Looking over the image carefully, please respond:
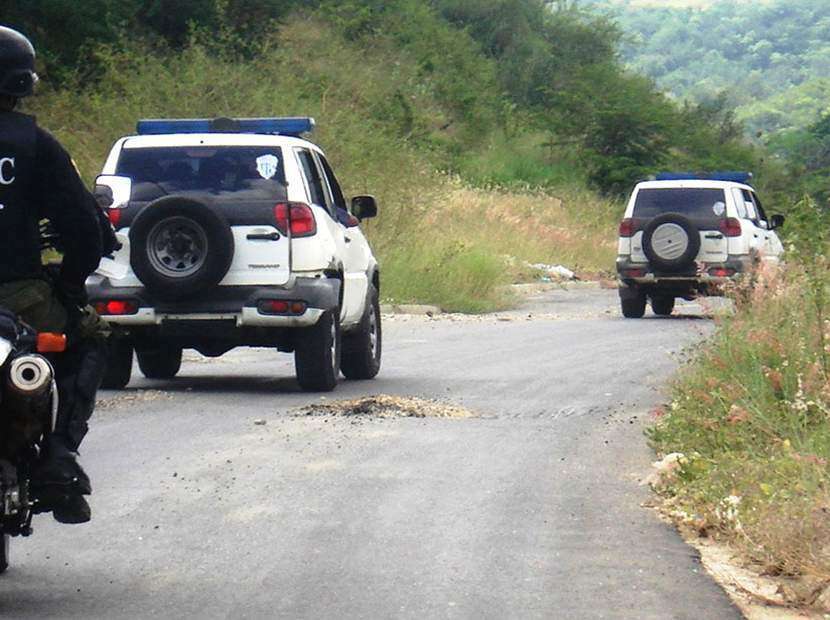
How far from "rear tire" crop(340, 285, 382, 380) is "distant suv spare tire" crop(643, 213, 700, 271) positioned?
9200 millimetres

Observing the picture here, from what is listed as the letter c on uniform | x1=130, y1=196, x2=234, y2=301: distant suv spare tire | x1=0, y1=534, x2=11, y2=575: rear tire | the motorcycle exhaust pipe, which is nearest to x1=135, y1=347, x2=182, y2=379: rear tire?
x1=130, y1=196, x2=234, y2=301: distant suv spare tire

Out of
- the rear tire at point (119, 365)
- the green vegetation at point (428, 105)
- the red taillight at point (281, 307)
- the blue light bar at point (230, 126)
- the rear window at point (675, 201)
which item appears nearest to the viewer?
the red taillight at point (281, 307)

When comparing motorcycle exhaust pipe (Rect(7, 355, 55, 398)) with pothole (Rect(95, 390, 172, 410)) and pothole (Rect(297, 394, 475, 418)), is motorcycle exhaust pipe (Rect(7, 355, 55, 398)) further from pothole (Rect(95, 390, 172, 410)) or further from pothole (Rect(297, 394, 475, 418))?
pothole (Rect(95, 390, 172, 410))

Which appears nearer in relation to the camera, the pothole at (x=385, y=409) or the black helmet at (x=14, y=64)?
the black helmet at (x=14, y=64)

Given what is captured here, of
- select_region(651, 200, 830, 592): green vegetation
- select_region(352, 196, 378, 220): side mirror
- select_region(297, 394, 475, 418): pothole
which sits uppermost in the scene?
select_region(352, 196, 378, 220): side mirror

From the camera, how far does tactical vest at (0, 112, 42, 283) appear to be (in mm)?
6324

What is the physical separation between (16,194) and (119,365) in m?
7.48

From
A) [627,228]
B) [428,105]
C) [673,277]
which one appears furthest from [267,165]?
[428,105]

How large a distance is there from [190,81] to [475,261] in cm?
549

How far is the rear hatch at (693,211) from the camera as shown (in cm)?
2419

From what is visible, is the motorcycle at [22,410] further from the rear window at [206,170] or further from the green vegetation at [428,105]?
the green vegetation at [428,105]

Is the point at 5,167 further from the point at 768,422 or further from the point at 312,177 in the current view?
the point at 312,177

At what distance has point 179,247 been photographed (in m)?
13.0

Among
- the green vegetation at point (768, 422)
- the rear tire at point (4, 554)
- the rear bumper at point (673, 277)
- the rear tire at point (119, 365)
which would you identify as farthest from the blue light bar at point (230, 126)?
the rear bumper at point (673, 277)
